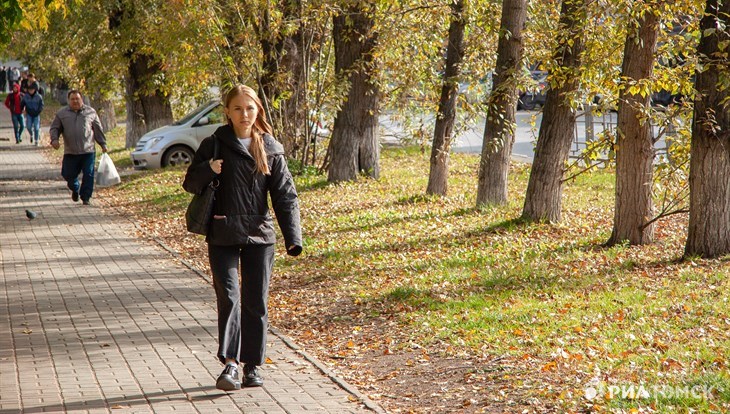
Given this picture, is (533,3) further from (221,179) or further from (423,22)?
(221,179)

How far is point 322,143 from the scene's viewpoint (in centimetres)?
2144

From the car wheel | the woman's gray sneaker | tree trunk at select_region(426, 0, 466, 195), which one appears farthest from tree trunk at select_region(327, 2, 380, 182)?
the woman's gray sneaker

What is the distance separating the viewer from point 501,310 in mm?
8422

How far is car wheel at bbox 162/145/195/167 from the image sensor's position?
2334 centimetres

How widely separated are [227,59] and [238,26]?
74 centimetres

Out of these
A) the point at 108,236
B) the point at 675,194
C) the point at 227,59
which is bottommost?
the point at 108,236

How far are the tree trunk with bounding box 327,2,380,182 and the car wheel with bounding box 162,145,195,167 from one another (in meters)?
5.60

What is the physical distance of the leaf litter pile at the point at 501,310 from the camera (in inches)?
247

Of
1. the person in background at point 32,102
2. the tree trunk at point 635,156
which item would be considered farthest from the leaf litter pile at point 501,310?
the person in background at point 32,102

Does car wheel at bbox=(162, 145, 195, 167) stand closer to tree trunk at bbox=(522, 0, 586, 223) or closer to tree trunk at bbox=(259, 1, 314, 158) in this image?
tree trunk at bbox=(259, 1, 314, 158)

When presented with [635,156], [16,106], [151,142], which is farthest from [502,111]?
[16,106]

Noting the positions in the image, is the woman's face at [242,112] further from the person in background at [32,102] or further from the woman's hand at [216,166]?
the person in background at [32,102]

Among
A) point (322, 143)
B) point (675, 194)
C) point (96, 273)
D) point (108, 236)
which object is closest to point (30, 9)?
point (108, 236)

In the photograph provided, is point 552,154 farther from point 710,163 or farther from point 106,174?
point 106,174
